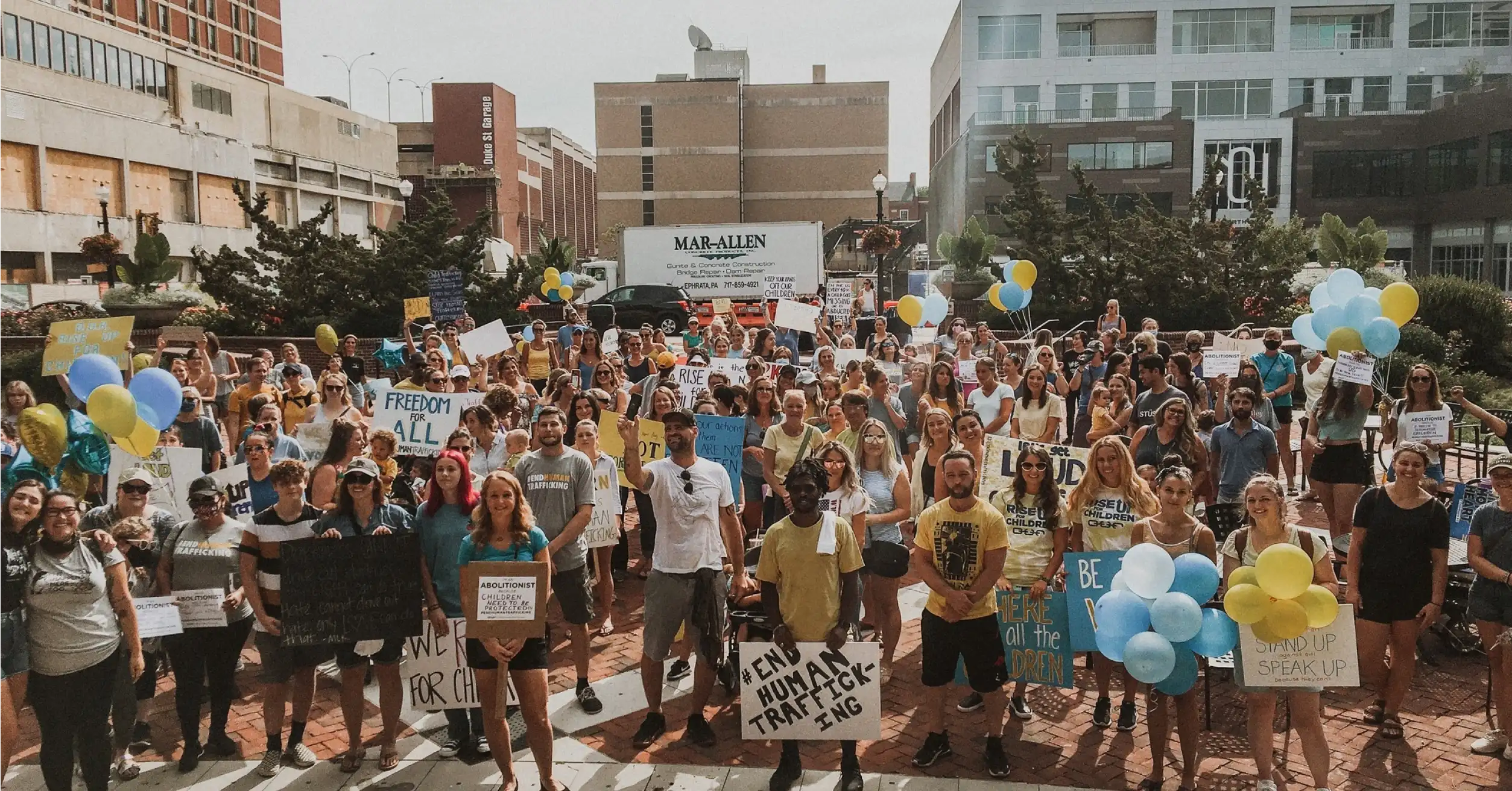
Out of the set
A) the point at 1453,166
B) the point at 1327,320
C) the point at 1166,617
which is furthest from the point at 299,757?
the point at 1453,166

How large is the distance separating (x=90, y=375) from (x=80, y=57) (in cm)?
6056

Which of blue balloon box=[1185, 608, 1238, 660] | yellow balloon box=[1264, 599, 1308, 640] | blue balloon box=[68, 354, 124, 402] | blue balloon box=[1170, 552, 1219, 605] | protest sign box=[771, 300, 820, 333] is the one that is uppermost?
protest sign box=[771, 300, 820, 333]

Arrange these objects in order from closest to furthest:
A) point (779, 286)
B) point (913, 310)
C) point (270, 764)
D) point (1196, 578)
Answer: point (1196, 578)
point (270, 764)
point (913, 310)
point (779, 286)

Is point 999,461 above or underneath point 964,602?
above

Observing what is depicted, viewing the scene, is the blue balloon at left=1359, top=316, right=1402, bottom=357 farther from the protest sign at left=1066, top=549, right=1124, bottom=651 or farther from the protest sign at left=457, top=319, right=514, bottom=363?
the protest sign at left=457, top=319, right=514, bottom=363

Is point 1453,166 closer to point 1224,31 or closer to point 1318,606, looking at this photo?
point 1224,31

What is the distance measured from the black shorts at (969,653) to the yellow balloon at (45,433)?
6185 mm

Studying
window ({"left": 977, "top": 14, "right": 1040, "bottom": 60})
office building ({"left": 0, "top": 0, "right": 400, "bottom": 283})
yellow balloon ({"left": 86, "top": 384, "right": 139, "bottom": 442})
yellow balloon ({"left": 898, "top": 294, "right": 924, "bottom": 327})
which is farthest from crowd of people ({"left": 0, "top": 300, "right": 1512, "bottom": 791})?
window ({"left": 977, "top": 14, "right": 1040, "bottom": 60})

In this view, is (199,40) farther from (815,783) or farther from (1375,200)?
(815,783)

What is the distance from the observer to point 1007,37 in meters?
60.2

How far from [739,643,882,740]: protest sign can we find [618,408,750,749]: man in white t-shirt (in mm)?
587

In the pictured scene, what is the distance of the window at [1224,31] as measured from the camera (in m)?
59.4

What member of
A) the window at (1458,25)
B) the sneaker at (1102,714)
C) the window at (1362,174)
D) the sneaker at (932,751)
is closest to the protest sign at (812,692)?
the sneaker at (932,751)

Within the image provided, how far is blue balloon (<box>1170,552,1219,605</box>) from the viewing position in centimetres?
561
